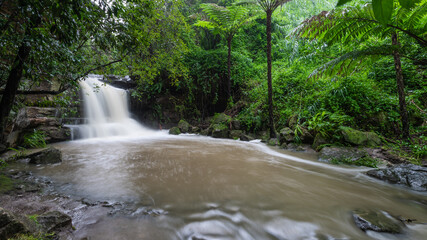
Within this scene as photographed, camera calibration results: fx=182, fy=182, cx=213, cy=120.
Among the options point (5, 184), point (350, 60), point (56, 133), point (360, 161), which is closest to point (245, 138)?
point (360, 161)

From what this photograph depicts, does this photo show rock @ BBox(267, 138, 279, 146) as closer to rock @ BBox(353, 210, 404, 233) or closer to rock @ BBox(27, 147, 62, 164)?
rock @ BBox(353, 210, 404, 233)

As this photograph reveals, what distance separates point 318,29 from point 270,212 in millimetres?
3878

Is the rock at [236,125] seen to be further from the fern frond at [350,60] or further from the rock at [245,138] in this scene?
the fern frond at [350,60]

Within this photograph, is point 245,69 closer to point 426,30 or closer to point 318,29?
point 318,29

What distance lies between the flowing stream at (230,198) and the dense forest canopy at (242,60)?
146 cm

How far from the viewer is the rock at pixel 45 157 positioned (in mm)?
3186

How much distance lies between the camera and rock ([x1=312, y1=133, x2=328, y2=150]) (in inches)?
180

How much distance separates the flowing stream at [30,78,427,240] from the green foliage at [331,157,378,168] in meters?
0.40

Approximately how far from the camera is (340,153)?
397 cm

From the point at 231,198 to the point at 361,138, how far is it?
12.5ft

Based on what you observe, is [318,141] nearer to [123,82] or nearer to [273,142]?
[273,142]

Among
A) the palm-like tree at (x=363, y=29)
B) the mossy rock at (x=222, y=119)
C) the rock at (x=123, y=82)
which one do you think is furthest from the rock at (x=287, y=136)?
the rock at (x=123, y=82)

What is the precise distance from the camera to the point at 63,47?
89.1 inches

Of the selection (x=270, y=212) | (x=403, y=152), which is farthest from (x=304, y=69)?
(x=270, y=212)
